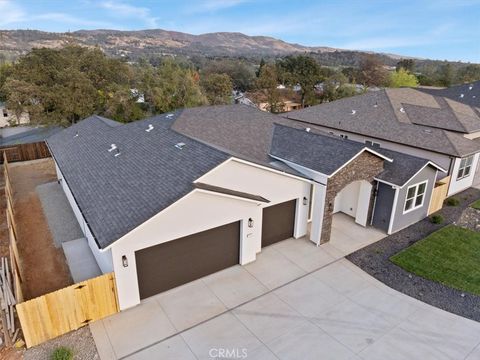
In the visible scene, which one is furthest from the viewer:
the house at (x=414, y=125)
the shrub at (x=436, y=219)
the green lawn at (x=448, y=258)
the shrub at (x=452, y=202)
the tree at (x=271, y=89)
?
the tree at (x=271, y=89)

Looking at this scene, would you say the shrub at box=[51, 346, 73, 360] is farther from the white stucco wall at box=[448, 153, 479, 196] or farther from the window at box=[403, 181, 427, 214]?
the white stucco wall at box=[448, 153, 479, 196]

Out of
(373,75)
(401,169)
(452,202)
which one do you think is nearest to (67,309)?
(401,169)

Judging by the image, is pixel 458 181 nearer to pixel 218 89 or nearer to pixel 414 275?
pixel 414 275

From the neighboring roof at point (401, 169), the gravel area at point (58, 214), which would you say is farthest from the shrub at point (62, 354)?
the neighboring roof at point (401, 169)

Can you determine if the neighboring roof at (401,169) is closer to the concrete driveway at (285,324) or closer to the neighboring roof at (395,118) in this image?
the concrete driveway at (285,324)

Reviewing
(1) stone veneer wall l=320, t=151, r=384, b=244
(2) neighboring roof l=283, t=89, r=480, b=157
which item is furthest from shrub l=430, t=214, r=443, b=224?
(2) neighboring roof l=283, t=89, r=480, b=157

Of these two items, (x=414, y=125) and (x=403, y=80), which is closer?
(x=414, y=125)
